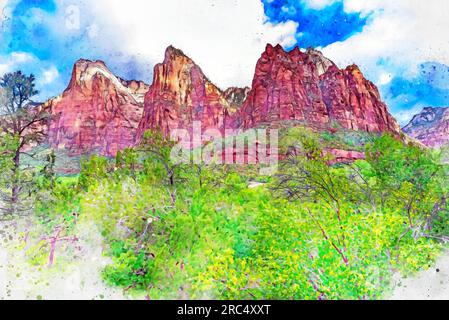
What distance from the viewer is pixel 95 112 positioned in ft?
17.0

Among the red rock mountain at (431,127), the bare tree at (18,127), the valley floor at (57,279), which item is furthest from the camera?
the red rock mountain at (431,127)

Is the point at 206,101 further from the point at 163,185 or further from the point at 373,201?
the point at 373,201

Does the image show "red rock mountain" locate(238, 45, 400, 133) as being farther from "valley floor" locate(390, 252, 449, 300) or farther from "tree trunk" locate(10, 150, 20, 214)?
"tree trunk" locate(10, 150, 20, 214)

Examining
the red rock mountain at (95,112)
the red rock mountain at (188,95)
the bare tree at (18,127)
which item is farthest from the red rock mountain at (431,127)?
the bare tree at (18,127)

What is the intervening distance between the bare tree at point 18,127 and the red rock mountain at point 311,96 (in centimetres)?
264

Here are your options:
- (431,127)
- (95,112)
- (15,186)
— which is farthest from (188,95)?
(431,127)

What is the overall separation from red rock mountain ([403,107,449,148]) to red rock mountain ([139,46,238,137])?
2.26m

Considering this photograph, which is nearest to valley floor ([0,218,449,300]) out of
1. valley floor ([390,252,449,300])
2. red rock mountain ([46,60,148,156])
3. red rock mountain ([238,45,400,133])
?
valley floor ([390,252,449,300])

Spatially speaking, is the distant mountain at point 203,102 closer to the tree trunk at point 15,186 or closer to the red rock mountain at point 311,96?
the red rock mountain at point 311,96

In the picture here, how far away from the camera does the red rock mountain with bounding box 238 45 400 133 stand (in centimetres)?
494

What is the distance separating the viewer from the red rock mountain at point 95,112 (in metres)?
4.85

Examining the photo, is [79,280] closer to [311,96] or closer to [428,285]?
[428,285]
